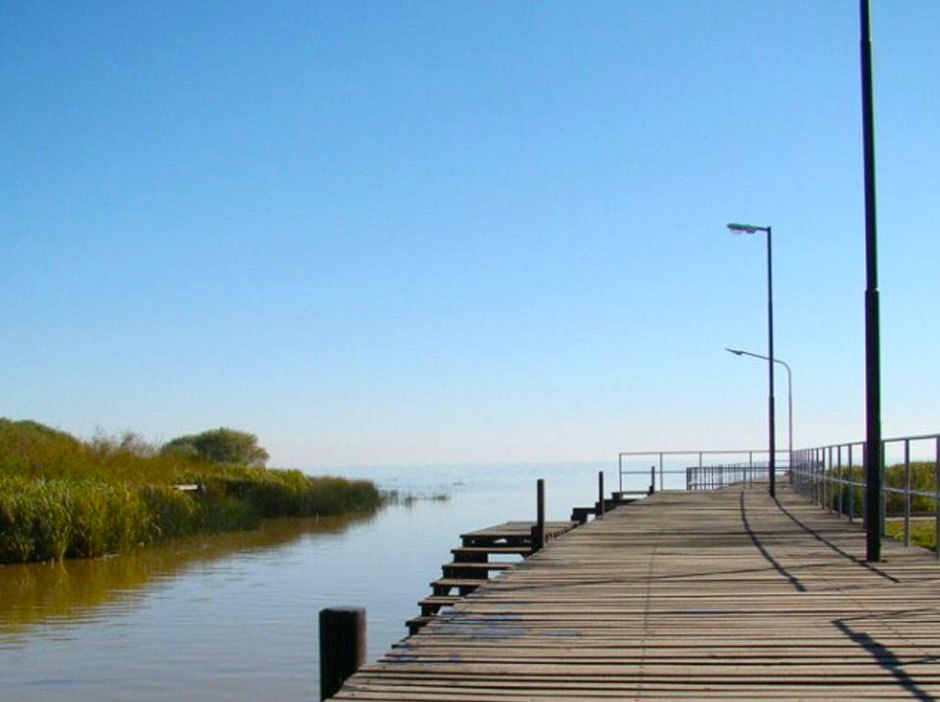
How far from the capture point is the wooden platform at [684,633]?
5.82 m

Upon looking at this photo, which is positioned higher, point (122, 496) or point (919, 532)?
point (122, 496)

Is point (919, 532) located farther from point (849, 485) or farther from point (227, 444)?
point (227, 444)

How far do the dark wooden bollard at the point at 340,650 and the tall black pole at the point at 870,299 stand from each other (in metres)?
7.20

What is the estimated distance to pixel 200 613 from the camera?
17734 millimetres

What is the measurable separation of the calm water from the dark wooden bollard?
575 centimetres

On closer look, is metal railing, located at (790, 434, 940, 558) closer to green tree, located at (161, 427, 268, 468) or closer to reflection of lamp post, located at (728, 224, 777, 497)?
reflection of lamp post, located at (728, 224, 777, 497)

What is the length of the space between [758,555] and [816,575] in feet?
7.46

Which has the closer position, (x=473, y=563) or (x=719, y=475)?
(x=473, y=563)

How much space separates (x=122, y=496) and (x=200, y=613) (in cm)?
1040

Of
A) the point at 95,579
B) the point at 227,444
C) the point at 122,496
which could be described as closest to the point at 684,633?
the point at 95,579

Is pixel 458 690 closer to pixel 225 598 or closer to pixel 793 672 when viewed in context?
pixel 793 672

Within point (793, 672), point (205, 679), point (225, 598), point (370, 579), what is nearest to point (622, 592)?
point (793, 672)

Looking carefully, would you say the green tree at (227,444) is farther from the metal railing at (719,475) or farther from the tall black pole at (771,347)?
the tall black pole at (771,347)

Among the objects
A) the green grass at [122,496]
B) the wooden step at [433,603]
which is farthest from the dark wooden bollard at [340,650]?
the green grass at [122,496]
